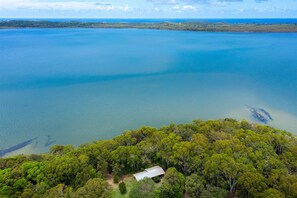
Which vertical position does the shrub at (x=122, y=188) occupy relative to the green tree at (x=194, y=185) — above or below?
below

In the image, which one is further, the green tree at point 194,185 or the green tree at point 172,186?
the green tree at point 194,185

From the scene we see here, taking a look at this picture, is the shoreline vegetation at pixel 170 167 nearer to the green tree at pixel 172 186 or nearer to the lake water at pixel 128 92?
the green tree at pixel 172 186

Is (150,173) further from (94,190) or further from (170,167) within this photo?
(94,190)

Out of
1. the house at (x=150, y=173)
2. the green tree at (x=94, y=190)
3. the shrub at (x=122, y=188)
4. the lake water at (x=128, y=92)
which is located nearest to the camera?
the green tree at (x=94, y=190)

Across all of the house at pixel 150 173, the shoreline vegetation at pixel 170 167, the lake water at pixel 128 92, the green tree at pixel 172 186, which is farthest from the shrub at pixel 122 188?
the lake water at pixel 128 92

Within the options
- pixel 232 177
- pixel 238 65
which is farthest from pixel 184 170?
pixel 238 65

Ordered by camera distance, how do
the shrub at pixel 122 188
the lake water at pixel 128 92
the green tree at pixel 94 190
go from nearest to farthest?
the green tree at pixel 94 190
the shrub at pixel 122 188
the lake water at pixel 128 92

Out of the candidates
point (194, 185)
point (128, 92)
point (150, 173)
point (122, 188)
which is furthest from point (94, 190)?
point (128, 92)
